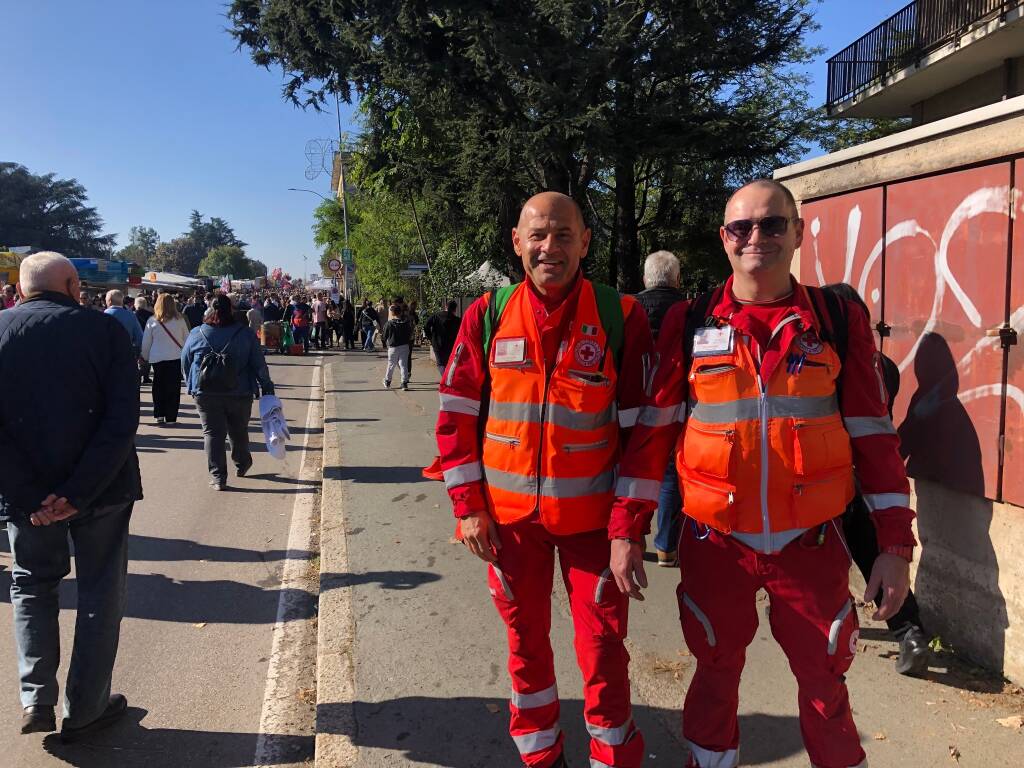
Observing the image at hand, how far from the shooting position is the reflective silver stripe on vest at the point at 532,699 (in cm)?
251

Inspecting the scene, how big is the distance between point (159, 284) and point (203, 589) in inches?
1927

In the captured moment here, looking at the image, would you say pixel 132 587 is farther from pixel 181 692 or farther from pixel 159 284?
pixel 159 284

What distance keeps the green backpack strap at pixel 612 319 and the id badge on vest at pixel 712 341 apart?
0.27m

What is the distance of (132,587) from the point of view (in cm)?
472

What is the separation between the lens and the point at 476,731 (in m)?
2.95

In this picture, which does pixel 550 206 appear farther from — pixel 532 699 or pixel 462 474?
pixel 532 699

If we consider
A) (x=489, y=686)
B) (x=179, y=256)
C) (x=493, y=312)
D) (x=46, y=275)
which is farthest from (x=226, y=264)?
(x=493, y=312)

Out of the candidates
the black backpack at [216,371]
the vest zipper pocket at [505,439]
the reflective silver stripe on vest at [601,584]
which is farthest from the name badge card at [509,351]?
the black backpack at [216,371]

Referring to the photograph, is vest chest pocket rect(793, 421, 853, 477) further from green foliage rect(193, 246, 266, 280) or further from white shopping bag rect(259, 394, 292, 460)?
green foliage rect(193, 246, 266, 280)

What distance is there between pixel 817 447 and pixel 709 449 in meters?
0.31

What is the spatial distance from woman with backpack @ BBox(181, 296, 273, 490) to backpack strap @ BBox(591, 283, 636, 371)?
499 centimetres

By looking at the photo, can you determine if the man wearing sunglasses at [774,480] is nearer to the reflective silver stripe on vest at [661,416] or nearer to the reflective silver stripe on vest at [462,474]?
the reflective silver stripe on vest at [661,416]

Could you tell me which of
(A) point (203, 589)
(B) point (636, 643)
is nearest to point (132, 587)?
(A) point (203, 589)

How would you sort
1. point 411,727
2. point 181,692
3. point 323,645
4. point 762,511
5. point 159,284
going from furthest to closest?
point 159,284, point 323,645, point 181,692, point 411,727, point 762,511
